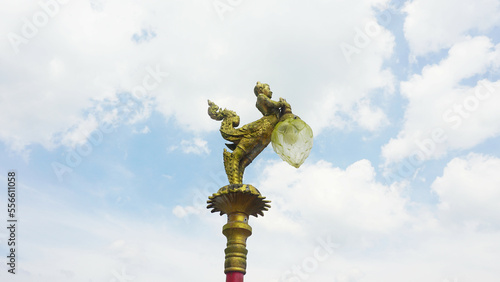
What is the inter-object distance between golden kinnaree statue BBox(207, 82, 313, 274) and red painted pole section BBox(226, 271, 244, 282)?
0.17 feet

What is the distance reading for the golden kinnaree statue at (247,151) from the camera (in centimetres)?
695

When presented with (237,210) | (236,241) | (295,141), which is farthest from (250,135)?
(236,241)

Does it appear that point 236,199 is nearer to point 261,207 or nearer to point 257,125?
point 261,207

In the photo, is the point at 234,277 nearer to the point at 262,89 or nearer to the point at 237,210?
the point at 237,210

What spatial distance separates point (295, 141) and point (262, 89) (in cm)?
156

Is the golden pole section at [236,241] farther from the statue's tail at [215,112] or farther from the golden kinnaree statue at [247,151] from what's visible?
the statue's tail at [215,112]

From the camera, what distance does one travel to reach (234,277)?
6.60 m

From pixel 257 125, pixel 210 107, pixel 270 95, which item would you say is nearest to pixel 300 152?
pixel 257 125

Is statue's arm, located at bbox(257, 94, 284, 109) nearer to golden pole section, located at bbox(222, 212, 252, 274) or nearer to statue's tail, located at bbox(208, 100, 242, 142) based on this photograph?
statue's tail, located at bbox(208, 100, 242, 142)

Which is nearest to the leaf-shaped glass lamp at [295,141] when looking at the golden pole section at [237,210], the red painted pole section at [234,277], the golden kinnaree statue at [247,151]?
the golden kinnaree statue at [247,151]

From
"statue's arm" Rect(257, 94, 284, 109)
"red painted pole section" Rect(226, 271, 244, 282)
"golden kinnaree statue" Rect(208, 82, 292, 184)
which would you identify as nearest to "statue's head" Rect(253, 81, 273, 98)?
"golden kinnaree statue" Rect(208, 82, 292, 184)

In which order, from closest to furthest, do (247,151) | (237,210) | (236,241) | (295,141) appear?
(236,241) → (237,210) → (295,141) → (247,151)

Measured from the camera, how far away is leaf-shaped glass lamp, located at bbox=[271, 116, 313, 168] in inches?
287

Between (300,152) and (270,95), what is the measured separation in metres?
1.63
